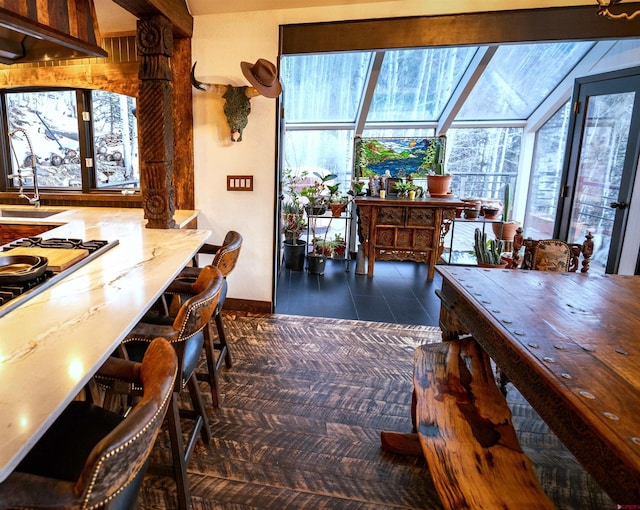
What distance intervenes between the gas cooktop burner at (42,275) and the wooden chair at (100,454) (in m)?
0.47

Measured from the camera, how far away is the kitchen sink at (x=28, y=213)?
367 centimetres

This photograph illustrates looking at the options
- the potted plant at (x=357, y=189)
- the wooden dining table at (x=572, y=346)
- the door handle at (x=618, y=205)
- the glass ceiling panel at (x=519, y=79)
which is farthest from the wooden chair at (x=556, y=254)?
the glass ceiling panel at (x=519, y=79)

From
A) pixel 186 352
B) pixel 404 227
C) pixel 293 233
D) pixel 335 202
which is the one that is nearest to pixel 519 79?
pixel 404 227

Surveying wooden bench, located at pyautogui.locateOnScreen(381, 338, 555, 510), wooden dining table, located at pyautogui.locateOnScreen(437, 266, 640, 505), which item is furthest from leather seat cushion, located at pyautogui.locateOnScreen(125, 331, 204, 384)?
wooden dining table, located at pyautogui.locateOnScreen(437, 266, 640, 505)

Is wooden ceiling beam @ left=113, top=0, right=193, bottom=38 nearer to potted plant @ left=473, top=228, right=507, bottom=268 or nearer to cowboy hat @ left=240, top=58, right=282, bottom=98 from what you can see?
cowboy hat @ left=240, top=58, right=282, bottom=98

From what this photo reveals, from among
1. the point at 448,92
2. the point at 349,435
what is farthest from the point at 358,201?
the point at 349,435

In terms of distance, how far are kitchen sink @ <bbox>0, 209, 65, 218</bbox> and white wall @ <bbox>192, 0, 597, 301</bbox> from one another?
1378 mm

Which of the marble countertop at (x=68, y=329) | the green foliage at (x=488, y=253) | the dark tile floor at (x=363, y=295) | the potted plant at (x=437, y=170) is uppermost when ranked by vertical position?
the potted plant at (x=437, y=170)

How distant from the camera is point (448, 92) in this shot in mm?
5219

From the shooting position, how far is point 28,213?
371cm

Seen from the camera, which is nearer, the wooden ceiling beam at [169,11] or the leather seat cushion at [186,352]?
the leather seat cushion at [186,352]

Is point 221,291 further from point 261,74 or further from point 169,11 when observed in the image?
point 169,11

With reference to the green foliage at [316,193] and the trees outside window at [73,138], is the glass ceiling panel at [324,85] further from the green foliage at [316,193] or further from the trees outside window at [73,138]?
the trees outside window at [73,138]

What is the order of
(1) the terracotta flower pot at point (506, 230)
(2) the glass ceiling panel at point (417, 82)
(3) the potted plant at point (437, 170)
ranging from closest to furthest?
1. (2) the glass ceiling panel at point (417, 82)
2. (3) the potted plant at point (437, 170)
3. (1) the terracotta flower pot at point (506, 230)
